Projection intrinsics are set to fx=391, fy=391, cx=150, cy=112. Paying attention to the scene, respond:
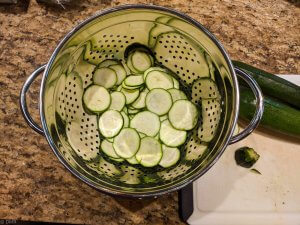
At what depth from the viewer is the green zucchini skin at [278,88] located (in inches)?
66.7

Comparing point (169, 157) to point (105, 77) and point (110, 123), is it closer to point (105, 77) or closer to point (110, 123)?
point (110, 123)

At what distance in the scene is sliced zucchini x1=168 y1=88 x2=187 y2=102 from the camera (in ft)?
5.42

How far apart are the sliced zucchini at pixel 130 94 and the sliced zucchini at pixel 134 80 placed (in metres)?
0.03

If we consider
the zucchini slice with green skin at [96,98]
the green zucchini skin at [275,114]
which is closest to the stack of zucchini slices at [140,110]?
the zucchini slice with green skin at [96,98]

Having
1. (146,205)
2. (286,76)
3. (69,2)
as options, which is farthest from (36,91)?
(286,76)

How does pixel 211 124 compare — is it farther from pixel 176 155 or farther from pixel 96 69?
pixel 96 69

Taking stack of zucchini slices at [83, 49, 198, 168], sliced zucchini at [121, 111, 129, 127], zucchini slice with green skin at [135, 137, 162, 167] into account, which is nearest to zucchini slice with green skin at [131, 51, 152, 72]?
stack of zucchini slices at [83, 49, 198, 168]

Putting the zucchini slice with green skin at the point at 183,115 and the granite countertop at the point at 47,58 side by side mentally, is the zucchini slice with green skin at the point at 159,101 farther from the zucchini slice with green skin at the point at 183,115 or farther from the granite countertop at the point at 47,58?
the granite countertop at the point at 47,58

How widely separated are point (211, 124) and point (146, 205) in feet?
1.51

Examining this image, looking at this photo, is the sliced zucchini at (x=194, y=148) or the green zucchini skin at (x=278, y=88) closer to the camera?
the sliced zucchini at (x=194, y=148)

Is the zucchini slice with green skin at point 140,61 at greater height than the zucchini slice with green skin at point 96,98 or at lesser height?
greater

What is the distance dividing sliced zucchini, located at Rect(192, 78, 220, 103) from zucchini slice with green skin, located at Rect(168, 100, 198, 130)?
0.14 ft

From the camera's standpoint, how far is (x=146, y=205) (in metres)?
1.68

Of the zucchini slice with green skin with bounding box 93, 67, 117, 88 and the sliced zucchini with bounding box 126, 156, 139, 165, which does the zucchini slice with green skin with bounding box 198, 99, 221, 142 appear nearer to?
the sliced zucchini with bounding box 126, 156, 139, 165
